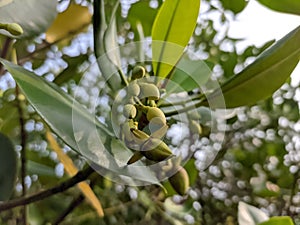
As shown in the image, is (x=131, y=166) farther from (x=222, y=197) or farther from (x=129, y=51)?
(x=222, y=197)

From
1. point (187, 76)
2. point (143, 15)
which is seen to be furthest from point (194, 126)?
point (143, 15)

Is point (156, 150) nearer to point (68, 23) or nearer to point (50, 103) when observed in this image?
point (50, 103)

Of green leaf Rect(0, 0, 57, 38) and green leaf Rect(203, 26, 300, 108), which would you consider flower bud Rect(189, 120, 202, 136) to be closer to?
green leaf Rect(203, 26, 300, 108)

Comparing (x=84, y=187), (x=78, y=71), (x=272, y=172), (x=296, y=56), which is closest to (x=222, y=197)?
(x=272, y=172)

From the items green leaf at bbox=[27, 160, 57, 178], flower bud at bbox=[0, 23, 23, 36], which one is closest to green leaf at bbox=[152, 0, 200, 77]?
flower bud at bbox=[0, 23, 23, 36]

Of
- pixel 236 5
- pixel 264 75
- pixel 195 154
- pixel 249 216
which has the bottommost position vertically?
pixel 195 154

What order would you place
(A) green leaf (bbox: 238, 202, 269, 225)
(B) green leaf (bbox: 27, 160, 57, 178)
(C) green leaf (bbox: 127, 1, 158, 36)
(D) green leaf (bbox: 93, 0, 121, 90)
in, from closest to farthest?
1. (D) green leaf (bbox: 93, 0, 121, 90)
2. (A) green leaf (bbox: 238, 202, 269, 225)
3. (C) green leaf (bbox: 127, 1, 158, 36)
4. (B) green leaf (bbox: 27, 160, 57, 178)

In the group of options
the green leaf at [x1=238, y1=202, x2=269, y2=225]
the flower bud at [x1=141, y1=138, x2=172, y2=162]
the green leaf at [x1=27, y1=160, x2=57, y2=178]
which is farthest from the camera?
the green leaf at [x1=27, y1=160, x2=57, y2=178]

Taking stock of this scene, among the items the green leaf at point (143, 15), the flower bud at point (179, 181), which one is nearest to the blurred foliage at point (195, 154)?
the green leaf at point (143, 15)
